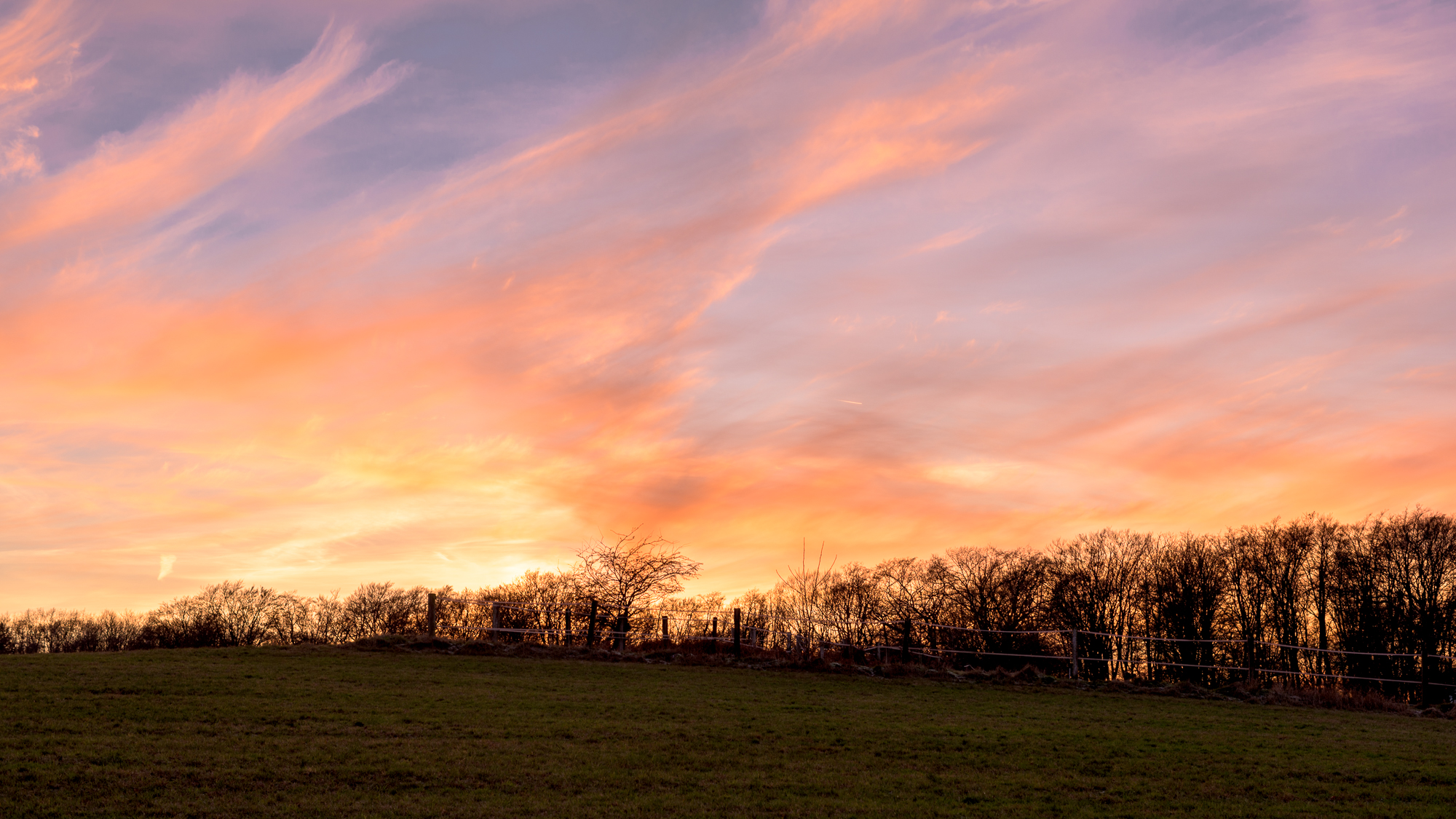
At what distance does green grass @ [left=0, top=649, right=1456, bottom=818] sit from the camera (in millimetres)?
13141

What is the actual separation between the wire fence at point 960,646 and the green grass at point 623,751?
8897 millimetres

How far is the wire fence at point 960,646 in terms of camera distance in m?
35.1

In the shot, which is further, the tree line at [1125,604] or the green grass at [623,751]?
the tree line at [1125,604]

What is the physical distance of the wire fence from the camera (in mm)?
35094

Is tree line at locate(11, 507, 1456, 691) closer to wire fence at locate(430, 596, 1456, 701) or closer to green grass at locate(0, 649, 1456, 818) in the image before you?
wire fence at locate(430, 596, 1456, 701)

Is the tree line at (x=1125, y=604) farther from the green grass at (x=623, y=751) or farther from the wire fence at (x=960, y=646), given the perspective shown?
the green grass at (x=623, y=751)

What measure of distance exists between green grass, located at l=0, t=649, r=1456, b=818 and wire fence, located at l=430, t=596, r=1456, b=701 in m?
8.90

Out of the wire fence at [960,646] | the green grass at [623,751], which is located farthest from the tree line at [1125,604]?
the green grass at [623,751]

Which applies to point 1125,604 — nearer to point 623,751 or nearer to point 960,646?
point 960,646

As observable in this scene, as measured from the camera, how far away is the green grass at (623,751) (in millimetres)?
13141

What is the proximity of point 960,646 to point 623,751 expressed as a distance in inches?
2062

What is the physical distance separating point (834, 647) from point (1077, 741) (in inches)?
709

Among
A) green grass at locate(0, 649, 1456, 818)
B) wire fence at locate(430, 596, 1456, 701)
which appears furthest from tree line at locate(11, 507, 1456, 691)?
green grass at locate(0, 649, 1456, 818)

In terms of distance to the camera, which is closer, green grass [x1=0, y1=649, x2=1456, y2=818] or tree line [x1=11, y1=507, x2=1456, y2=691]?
green grass [x1=0, y1=649, x2=1456, y2=818]
